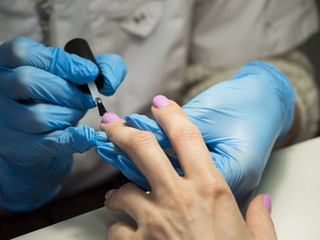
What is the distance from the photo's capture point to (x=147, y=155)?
474mm

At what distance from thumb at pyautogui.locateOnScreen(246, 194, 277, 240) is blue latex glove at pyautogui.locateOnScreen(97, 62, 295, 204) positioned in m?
0.03

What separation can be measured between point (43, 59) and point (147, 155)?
289mm

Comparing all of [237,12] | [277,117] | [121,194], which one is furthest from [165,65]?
[121,194]

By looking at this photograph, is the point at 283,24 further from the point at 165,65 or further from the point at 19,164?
the point at 19,164

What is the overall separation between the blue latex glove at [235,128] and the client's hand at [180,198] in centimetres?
3

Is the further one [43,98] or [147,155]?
[43,98]

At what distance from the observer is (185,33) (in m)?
0.95

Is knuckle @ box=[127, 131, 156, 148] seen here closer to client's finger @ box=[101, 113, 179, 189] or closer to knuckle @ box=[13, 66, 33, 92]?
client's finger @ box=[101, 113, 179, 189]

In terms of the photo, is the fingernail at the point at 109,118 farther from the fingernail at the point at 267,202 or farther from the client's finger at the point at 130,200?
the fingernail at the point at 267,202

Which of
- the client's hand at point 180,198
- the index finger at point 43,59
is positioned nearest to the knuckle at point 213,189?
the client's hand at point 180,198

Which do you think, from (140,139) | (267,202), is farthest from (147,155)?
(267,202)

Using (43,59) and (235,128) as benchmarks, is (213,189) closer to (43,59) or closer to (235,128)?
(235,128)

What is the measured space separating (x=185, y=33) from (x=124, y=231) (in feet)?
2.04

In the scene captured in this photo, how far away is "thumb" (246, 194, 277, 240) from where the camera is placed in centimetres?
50
